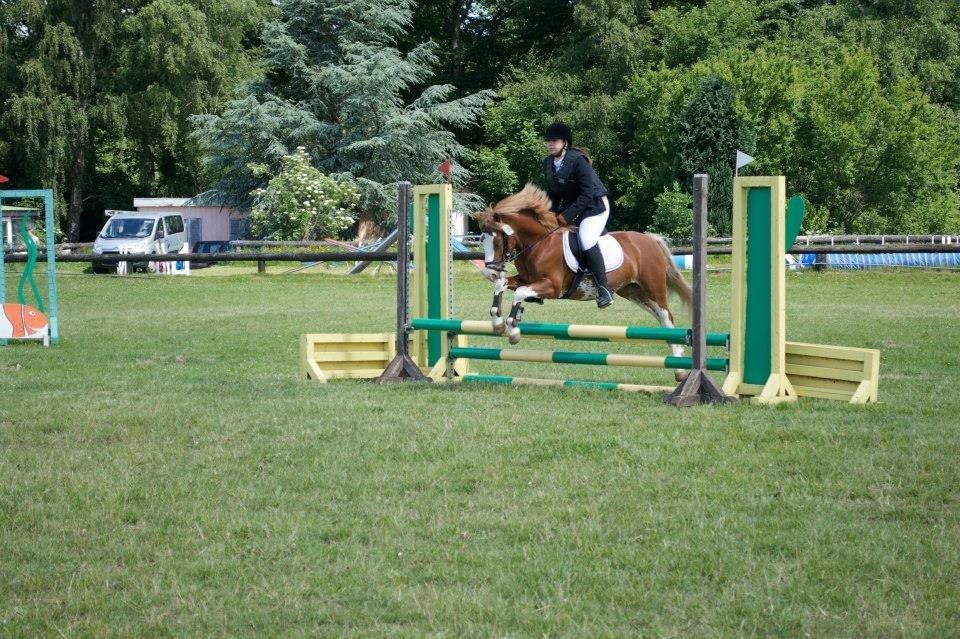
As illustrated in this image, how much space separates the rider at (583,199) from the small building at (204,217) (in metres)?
33.7

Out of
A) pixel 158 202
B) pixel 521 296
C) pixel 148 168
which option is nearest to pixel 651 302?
pixel 521 296

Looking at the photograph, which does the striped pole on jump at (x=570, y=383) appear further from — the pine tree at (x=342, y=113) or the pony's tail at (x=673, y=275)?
the pine tree at (x=342, y=113)

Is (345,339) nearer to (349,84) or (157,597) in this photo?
(157,597)

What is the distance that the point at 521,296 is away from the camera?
9.16 meters

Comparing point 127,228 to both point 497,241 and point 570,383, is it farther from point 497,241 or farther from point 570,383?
point 570,383

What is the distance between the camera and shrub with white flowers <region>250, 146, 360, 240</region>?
35.3m

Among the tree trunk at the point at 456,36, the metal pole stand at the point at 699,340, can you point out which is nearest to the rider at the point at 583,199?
the metal pole stand at the point at 699,340

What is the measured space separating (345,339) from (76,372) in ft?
8.64

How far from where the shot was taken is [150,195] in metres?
48.7

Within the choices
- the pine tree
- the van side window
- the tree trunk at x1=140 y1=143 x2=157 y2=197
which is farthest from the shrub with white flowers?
the tree trunk at x1=140 y1=143 x2=157 y2=197

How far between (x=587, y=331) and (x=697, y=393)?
3.19 ft

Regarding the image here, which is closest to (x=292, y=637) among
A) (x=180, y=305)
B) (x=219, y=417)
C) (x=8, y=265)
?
(x=219, y=417)

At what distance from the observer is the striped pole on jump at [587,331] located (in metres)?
8.10

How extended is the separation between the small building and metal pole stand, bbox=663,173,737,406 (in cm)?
3525
